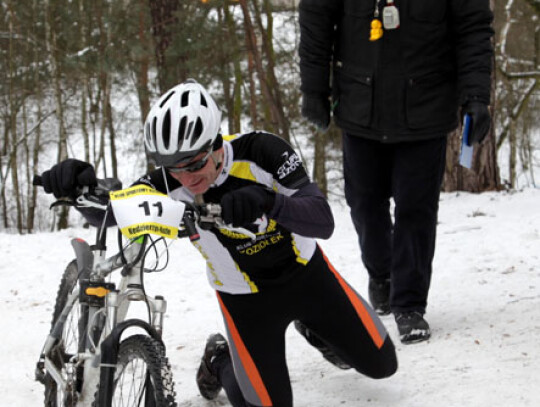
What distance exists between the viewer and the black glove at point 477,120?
3283mm

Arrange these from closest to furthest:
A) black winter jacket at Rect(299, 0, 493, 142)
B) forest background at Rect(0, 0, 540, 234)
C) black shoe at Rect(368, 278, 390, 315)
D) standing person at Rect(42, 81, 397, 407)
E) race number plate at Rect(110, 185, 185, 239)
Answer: race number plate at Rect(110, 185, 185, 239), standing person at Rect(42, 81, 397, 407), black winter jacket at Rect(299, 0, 493, 142), black shoe at Rect(368, 278, 390, 315), forest background at Rect(0, 0, 540, 234)

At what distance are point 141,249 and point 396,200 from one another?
5.70 feet

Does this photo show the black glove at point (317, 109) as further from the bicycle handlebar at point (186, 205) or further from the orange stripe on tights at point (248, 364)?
the bicycle handlebar at point (186, 205)

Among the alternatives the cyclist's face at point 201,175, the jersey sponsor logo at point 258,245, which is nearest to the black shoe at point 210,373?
the jersey sponsor logo at point 258,245

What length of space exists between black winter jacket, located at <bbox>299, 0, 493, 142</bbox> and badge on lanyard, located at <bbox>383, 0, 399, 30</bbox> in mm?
30

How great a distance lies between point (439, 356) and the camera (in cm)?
341

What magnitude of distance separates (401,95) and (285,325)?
1.37m

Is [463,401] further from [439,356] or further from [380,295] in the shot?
[380,295]

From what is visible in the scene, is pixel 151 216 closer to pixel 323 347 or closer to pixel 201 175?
pixel 201 175

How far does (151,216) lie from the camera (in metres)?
2.21

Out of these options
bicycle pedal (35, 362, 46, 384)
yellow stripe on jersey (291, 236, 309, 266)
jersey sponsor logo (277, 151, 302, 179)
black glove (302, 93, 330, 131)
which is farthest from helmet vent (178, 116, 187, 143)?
black glove (302, 93, 330, 131)

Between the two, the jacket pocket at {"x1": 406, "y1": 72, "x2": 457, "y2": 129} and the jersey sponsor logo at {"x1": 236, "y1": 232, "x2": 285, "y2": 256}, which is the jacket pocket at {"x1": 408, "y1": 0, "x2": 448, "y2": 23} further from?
the jersey sponsor logo at {"x1": 236, "y1": 232, "x2": 285, "y2": 256}

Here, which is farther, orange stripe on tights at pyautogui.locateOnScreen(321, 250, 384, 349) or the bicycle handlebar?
orange stripe on tights at pyautogui.locateOnScreen(321, 250, 384, 349)

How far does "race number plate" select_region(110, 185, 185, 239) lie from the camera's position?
2.20 m
